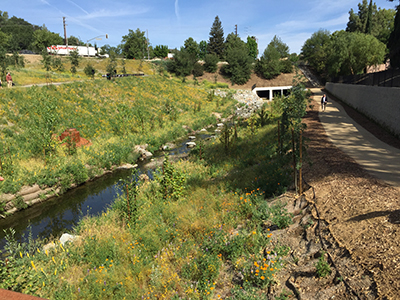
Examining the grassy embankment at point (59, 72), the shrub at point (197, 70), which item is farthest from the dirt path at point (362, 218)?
the shrub at point (197, 70)

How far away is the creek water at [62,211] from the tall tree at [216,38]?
252 feet

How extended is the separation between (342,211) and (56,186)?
12.5 metres

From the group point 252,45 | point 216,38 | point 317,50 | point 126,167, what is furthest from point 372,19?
point 126,167

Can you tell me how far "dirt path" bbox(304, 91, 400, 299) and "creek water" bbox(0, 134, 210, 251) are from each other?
22.6 feet

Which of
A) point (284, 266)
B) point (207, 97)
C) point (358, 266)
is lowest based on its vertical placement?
point (284, 266)

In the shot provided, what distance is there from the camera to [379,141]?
494 inches

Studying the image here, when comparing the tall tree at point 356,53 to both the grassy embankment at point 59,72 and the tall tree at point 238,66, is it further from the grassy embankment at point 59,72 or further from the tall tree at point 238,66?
the grassy embankment at point 59,72

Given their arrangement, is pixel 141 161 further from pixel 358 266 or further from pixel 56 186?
pixel 358 266

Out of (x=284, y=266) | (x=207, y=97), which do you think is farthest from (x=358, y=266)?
(x=207, y=97)

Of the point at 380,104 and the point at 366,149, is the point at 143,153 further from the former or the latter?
the point at 380,104

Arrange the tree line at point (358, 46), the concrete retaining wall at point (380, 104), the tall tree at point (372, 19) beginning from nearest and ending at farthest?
the concrete retaining wall at point (380, 104), the tree line at point (358, 46), the tall tree at point (372, 19)

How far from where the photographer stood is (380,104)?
A: 16797 millimetres

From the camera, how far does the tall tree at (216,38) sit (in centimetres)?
8194

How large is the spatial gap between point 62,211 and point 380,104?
19528 millimetres
